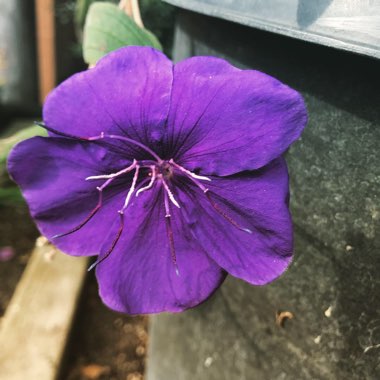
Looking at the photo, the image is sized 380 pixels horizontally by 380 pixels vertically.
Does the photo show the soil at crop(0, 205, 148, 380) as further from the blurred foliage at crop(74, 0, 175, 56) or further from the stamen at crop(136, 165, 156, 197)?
the stamen at crop(136, 165, 156, 197)

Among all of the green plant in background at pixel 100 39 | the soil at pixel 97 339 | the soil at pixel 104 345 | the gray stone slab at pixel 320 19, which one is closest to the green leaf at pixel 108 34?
the green plant in background at pixel 100 39

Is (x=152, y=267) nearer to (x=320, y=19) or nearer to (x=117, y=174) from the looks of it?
(x=117, y=174)

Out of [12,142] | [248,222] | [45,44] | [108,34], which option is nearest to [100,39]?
[108,34]

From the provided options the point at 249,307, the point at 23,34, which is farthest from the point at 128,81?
the point at 23,34

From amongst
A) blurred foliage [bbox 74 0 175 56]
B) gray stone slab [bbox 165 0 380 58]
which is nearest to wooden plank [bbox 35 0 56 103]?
blurred foliage [bbox 74 0 175 56]

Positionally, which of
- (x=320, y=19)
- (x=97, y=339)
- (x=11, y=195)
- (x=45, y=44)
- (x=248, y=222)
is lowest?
(x=97, y=339)

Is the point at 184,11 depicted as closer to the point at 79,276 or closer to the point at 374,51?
the point at 374,51
